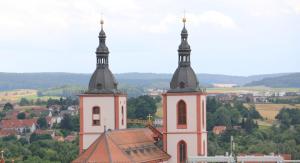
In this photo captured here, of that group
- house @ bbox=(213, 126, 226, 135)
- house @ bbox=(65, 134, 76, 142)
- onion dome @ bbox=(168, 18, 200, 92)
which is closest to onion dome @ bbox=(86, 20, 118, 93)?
onion dome @ bbox=(168, 18, 200, 92)

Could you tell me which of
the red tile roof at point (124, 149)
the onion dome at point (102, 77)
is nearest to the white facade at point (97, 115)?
the onion dome at point (102, 77)

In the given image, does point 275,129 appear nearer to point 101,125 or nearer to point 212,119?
point 212,119

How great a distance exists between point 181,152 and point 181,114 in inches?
121

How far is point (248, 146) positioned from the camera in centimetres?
14788

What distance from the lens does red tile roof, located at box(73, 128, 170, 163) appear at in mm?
82688

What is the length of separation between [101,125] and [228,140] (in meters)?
57.9

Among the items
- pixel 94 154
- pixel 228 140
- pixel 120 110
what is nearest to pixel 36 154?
pixel 228 140

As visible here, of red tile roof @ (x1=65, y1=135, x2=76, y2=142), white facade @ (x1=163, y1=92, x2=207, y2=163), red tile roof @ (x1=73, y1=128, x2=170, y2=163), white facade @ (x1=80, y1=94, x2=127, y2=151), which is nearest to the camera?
red tile roof @ (x1=73, y1=128, x2=170, y2=163)

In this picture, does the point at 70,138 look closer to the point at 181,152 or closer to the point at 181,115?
the point at 181,152

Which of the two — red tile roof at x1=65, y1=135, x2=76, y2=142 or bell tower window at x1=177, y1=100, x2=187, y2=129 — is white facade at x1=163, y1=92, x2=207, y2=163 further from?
red tile roof at x1=65, y1=135, x2=76, y2=142

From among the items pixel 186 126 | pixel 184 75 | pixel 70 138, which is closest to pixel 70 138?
pixel 70 138

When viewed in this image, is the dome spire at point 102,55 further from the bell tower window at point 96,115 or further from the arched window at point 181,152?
the arched window at point 181,152

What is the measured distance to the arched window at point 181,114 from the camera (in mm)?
93188

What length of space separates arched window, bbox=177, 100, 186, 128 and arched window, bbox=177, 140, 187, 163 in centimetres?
138
